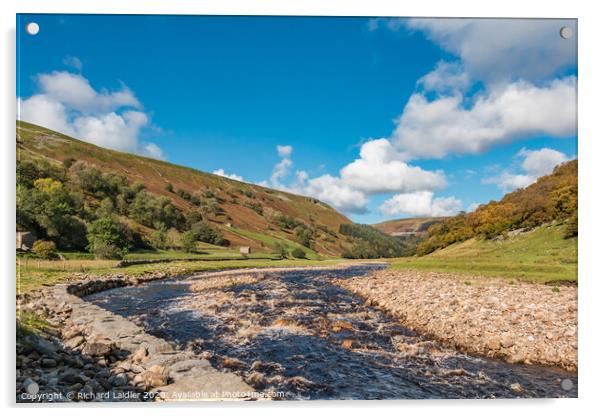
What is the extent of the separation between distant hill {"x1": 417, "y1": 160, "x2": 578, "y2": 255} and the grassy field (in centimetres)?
38

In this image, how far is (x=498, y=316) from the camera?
7.62 meters

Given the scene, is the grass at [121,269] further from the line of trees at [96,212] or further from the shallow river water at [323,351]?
the shallow river water at [323,351]

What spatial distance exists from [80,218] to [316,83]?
22.9 feet

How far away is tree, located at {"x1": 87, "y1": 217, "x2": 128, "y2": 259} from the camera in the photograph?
8789 millimetres

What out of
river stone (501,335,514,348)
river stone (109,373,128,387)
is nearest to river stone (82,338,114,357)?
river stone (109,373,128,387)

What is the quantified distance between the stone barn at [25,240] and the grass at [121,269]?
0.34 metres

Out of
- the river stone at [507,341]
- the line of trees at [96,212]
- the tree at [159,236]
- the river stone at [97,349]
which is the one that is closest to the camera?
the river stone at [97,349]

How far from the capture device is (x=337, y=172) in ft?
25.4

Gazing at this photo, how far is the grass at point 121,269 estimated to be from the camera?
6617mm

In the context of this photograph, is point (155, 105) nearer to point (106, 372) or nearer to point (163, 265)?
point (106, 372)

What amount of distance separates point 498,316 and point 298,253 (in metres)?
5.84

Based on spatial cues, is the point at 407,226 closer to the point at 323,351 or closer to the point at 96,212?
the point at 323,351

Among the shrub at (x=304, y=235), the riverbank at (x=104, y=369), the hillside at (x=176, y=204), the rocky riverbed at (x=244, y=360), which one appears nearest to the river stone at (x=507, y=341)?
the rocky riverbed at (x=244, y=360)

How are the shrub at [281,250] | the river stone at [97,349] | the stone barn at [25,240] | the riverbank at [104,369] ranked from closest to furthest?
the riverbank at [104,369] < the river stone at [97,349] < the stone barn at [25,240] < the shrub at [281,250]
